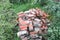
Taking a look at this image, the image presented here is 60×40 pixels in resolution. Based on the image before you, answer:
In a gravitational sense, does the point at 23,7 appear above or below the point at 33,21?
above

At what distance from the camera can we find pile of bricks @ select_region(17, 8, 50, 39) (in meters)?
5.70

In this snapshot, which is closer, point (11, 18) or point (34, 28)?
point (34, 28)

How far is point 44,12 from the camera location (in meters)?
6.46

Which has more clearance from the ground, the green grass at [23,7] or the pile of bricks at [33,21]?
the green grass at [23,7]

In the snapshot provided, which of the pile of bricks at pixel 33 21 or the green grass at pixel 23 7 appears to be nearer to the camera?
the pile of bricks at pixel 33 21

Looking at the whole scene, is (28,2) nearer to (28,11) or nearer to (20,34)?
(28,11)

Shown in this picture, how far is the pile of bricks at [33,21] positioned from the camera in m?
5.70

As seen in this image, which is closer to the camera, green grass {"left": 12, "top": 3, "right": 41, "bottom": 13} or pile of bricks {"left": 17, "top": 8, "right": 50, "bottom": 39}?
pile of bricks {"left": 17, "top": 8, "right": 50, "bottom": 39}

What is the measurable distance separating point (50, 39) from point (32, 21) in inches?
38.6

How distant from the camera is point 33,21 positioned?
19.5 ft

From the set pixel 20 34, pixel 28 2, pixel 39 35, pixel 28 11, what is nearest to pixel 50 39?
pixel 39 35

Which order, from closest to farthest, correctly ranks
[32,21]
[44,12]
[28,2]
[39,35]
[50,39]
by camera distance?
[50,39] → [39,35] → [32,21] → [44,12] → [28,2]

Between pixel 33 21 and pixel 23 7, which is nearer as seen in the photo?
pixel 33 21

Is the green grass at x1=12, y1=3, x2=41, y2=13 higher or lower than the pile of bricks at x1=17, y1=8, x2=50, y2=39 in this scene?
higher
